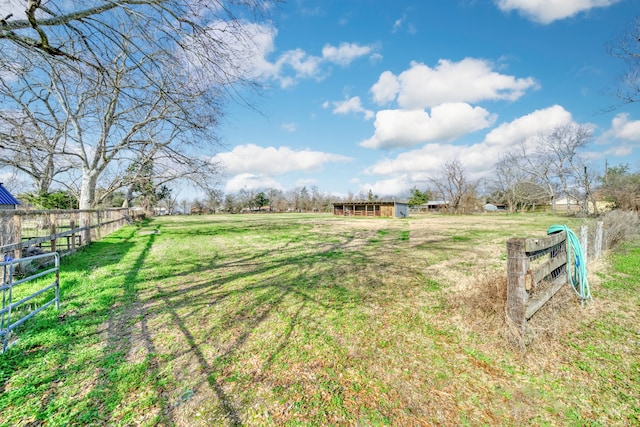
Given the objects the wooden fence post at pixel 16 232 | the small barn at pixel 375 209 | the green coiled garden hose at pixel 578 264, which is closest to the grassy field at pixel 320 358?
the green coiled garden hose at pixel 578 264

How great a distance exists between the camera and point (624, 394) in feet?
7.76

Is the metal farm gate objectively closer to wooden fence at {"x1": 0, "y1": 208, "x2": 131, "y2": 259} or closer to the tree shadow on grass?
the tree shadow on grass

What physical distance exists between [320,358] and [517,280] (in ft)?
7.62

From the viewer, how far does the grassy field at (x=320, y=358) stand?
2.22 metres

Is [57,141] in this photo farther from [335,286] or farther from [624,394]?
[624,394]

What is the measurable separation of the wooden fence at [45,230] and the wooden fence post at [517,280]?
24.2 feet

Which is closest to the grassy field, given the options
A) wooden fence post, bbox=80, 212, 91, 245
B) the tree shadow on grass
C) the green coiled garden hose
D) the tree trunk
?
the tree shadow on grass

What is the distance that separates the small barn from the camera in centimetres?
3844

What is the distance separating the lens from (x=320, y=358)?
2.96 meters

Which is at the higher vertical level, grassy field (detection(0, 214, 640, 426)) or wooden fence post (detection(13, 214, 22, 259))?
wooden fence post (detection(13, 214, 22, 259))

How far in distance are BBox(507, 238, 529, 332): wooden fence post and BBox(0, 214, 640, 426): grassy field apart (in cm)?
25

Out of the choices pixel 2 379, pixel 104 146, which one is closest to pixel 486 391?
pixel 2 379

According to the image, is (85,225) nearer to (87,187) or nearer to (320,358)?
(87,187)

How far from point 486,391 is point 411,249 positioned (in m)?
7.55
